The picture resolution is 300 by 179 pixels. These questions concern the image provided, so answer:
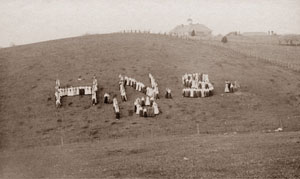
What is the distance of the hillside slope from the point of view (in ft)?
109

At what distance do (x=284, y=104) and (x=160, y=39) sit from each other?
110 feet

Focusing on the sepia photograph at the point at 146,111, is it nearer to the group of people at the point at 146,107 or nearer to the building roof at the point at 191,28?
the group of people at the point at 146,107

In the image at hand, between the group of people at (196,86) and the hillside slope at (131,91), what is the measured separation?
2.85 ft

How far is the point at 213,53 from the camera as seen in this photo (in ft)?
204

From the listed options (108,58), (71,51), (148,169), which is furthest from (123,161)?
(71,51)

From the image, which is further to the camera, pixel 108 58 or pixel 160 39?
pixel 160 39

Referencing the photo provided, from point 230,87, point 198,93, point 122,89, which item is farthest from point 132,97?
point 230,87

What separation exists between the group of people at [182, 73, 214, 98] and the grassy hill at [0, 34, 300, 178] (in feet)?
2.97

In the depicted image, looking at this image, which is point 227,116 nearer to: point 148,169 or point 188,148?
point 188,148

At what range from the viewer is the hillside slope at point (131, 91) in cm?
3334

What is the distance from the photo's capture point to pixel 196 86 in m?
42.4

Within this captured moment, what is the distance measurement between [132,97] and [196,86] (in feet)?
24.3

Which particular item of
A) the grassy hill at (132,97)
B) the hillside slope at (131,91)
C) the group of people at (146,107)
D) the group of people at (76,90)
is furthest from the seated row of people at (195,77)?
the group of people at (76,90)

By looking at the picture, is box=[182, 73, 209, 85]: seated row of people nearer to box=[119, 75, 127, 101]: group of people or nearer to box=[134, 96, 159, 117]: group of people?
box=[119, 75, 127, 101]: group of people
